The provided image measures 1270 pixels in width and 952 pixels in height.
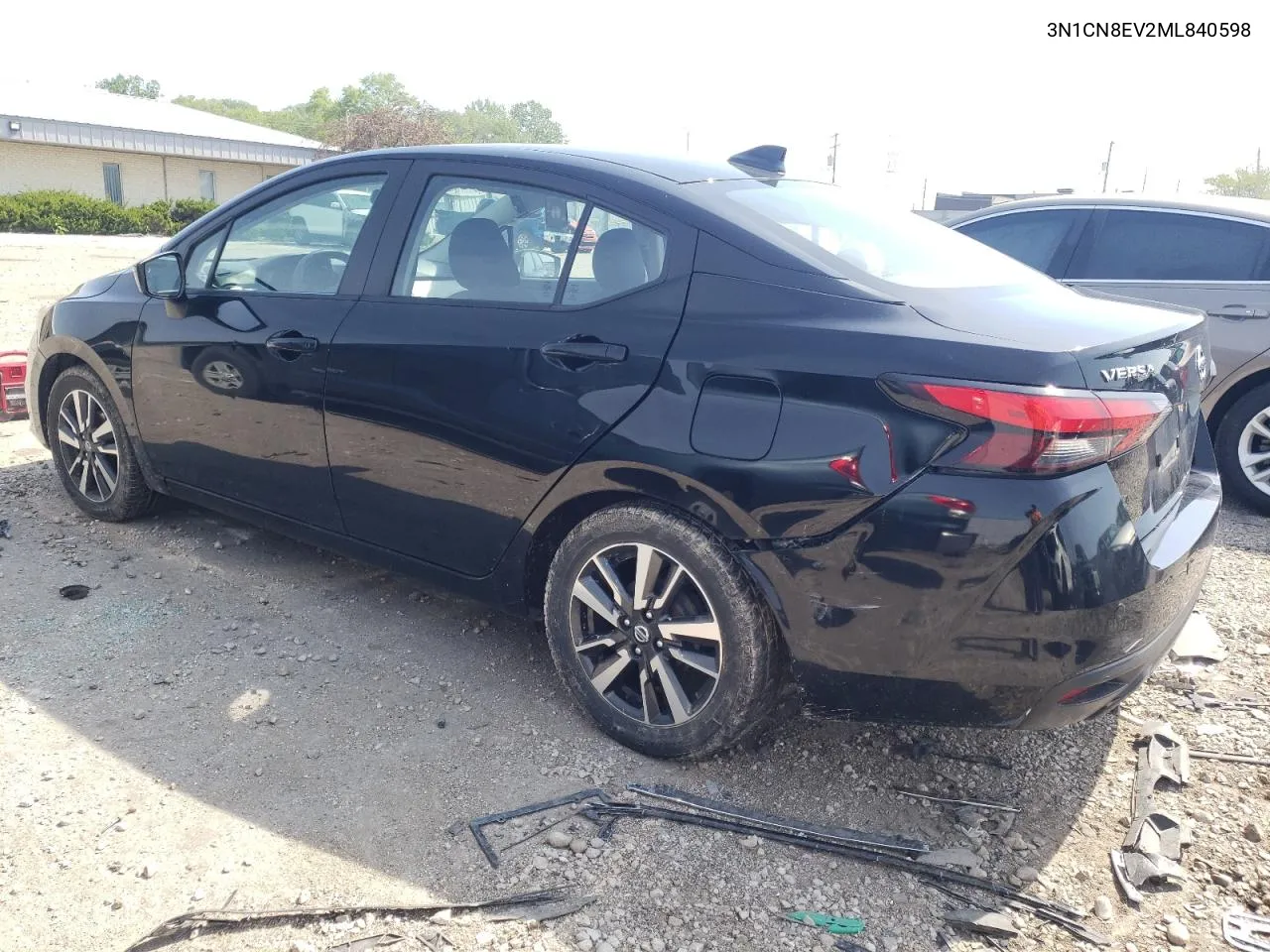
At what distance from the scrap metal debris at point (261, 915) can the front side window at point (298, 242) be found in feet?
7.00

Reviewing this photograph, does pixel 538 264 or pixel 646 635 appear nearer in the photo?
pixel 646 635

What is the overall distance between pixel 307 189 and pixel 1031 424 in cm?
285

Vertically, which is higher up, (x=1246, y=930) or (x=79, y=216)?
(x=1246, y=930)

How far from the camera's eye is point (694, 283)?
301 cm

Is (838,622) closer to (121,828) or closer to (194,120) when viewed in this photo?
(121,828)

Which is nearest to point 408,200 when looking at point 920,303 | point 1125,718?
point 920,303

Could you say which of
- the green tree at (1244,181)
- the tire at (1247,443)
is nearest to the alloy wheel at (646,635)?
the tire at (1247,443)

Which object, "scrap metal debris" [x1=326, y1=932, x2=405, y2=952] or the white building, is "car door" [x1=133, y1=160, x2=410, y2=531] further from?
the white building

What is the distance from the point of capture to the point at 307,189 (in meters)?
4.04

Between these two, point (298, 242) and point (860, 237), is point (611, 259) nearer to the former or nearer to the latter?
point (860, 237)

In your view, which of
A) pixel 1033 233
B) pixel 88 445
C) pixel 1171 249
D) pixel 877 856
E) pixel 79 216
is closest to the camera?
pixel 877 856

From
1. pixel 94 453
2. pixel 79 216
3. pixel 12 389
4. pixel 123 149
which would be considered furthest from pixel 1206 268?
pixel 123 149

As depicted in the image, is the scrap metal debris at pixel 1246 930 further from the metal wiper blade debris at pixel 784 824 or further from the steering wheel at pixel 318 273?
the steering wheel at pixel 318 273

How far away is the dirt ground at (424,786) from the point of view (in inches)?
101
